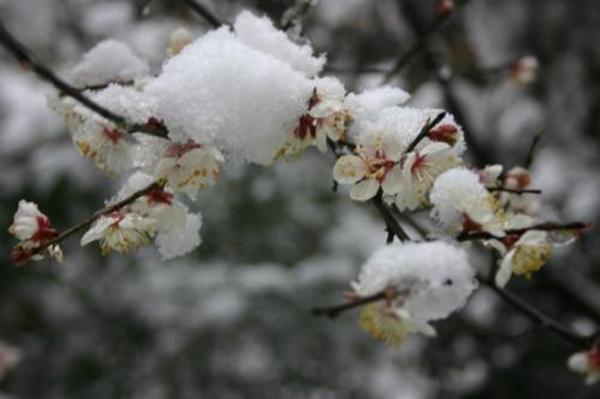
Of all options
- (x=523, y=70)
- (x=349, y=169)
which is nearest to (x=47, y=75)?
(x=349, y=169)

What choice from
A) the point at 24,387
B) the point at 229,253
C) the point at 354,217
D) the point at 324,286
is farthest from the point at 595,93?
the point at 24,387

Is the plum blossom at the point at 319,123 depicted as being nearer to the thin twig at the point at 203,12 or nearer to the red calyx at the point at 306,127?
the red calyx at the point at 306,127

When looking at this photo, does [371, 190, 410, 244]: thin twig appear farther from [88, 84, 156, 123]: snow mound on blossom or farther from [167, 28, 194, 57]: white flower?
[167, 28, 194, 57]: white flower

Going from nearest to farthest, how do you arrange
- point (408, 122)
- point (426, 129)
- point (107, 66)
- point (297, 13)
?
point (426, 129)
point (408, 122)
point (107, 66)
point (297, 13)

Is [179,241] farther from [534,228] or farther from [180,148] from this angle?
[534,228]

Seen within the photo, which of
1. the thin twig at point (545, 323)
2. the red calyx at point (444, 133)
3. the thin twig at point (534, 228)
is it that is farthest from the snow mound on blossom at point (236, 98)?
the thin twig at point (545, 323)

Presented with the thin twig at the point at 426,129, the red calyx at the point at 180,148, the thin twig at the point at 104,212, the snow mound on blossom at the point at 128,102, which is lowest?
the thin twig at the point at 426,129
